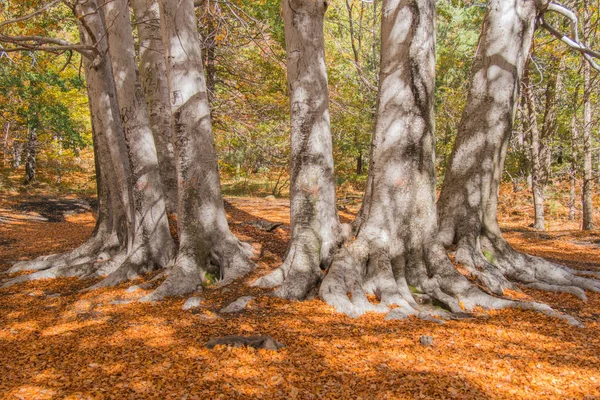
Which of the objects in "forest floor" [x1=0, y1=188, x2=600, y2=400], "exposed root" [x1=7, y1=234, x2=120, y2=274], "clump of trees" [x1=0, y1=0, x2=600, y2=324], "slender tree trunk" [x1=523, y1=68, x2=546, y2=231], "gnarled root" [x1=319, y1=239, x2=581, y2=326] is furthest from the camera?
"slender tree trunk" [x1=523, y1=68, x2=546, y2=231]

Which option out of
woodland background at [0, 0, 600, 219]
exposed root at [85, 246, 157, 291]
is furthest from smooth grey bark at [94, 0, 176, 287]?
woodland background at [0, 0, 600, 219]

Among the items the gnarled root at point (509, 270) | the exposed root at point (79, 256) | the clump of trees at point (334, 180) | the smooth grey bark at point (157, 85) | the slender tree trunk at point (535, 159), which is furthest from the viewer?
the slender tree trunk at point (535, 159)

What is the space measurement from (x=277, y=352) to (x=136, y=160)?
152 inches

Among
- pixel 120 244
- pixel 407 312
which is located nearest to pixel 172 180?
pixel 120 244

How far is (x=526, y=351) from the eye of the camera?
3.17m

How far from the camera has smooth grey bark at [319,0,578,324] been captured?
4.73m

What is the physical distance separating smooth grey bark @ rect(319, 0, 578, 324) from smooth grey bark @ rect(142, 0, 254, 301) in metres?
1.66

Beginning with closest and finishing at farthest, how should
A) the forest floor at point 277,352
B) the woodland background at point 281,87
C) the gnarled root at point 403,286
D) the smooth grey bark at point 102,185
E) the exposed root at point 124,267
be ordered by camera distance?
the forest floor at point 277,352 < the gnarled root at point 403,286 < the exposed root at point 124,267 < the smooth grey bark at point 102,185 < the woodland background at point 281,87

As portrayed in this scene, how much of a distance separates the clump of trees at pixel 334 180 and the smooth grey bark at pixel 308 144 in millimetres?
14

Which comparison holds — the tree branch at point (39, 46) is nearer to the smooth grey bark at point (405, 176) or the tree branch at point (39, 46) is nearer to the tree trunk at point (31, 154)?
the smooth grey bark at point (405, 176)

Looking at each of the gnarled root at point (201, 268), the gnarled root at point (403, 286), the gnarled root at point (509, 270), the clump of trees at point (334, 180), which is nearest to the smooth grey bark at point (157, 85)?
the clump of trees at point (334, 180)

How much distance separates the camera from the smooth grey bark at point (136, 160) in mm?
5480

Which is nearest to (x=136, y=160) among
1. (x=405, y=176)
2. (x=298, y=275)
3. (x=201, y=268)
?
(x=201, y=268)

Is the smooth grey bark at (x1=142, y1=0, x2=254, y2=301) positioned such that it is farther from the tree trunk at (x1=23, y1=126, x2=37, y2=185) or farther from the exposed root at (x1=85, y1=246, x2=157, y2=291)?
the tree trunk at (x1=23, y1=126, x2=37, y2=185)
